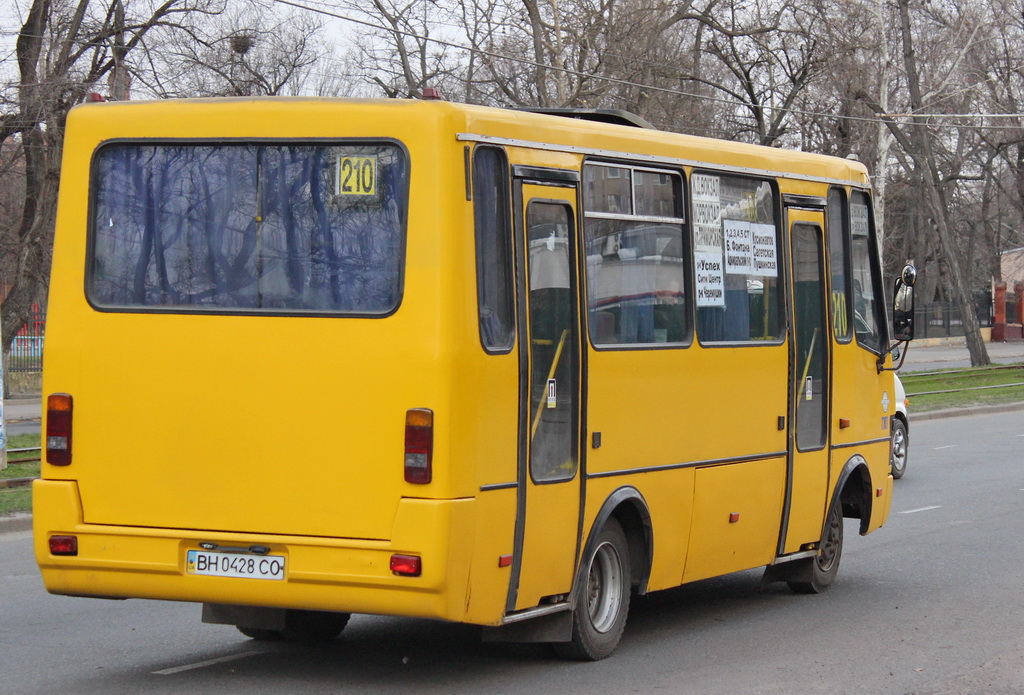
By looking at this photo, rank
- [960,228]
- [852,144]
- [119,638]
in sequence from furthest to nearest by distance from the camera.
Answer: [960,228], [852,144], [119,638]

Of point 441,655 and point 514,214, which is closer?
point 514,214

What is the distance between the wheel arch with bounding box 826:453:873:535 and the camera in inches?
404

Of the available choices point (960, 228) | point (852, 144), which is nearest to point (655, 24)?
point (852, 144)

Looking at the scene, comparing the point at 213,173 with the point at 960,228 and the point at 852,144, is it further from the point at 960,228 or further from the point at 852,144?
the point at 960,228

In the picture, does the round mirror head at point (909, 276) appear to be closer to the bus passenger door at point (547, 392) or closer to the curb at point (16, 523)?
the bus passenger door at point (547, 392)

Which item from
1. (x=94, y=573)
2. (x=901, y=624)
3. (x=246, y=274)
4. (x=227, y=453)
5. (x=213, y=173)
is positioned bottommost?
(x=901, y=624)

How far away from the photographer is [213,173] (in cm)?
675

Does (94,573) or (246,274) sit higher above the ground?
(246,274)

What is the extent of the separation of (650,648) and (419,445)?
7.83ft

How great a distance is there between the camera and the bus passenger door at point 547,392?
22.4 feet

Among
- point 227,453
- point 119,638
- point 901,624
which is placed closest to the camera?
point 227,453

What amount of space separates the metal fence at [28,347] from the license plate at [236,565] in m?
28.8

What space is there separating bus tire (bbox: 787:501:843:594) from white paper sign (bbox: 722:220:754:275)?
2061 mm

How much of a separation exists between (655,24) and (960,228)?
1702 inches
